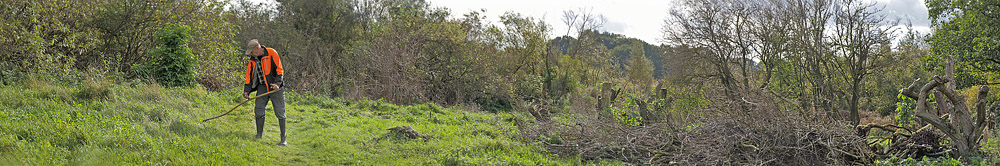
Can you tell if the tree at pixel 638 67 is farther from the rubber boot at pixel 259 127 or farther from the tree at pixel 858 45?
the rubber boot at pixel 259 127

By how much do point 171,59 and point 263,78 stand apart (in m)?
7.01

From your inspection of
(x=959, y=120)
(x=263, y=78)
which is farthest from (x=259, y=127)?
(x=959, y=120)

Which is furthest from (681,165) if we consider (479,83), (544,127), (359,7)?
(359,7)

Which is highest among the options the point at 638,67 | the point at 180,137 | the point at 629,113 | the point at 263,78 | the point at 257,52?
the point at 638,67

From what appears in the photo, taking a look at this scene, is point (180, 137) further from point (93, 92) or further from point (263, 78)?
point (93, 92)

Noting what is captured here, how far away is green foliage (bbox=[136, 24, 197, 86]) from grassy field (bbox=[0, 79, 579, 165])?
5.53 ft

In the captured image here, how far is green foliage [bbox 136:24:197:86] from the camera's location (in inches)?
510

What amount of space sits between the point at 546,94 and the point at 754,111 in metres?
20.5

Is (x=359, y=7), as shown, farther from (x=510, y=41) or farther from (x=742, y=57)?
(x=742, y=57)

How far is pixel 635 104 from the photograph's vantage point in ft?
29.2

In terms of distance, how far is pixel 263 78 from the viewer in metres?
7.41

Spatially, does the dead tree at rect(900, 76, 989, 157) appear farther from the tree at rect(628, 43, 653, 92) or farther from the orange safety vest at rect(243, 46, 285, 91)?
the tree at rect(628, 43, 653, 92)

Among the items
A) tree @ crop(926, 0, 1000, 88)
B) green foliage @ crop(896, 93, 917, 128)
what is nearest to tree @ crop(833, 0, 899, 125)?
tree @ crop(926, 0, 1000, 88)

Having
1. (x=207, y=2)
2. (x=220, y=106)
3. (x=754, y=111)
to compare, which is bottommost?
(x=220, y=106)
